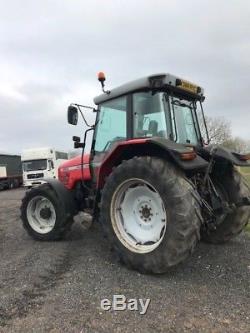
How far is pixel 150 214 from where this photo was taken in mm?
4691

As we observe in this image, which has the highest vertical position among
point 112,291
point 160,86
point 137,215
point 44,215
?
point 160,86

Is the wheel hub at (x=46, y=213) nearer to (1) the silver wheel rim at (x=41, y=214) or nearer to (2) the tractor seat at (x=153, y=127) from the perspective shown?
(1) the silver wheel rim at (x=41, y=214)

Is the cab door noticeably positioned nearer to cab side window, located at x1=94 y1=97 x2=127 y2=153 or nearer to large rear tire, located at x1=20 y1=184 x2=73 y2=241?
cab side window, located at x1=94 y1=97 x2=127 y2=153

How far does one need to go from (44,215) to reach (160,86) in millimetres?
3269

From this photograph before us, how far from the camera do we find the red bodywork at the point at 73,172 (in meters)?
6.25

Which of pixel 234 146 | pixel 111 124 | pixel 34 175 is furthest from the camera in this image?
pixel 34 175

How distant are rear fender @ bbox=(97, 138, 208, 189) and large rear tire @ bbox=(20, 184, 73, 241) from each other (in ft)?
4.18

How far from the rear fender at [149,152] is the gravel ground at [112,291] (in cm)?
133

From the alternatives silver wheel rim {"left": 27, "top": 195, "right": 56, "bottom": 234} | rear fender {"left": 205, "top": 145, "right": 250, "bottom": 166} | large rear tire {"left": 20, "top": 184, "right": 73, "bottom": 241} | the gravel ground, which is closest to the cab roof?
rear fender {"left": 205, "top": 145, "right": 250, "bottom": 166}

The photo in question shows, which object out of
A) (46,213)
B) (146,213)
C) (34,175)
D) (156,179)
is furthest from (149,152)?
(34,175)

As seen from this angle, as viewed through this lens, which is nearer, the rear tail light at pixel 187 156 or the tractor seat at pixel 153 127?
the rear tail light at pixel 187 156

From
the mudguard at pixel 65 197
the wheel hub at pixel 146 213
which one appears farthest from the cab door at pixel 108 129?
the wheel hub at pixel 146 213

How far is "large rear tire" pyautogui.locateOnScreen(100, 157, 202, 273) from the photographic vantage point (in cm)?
402

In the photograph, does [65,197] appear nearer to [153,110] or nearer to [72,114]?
[72,114]
